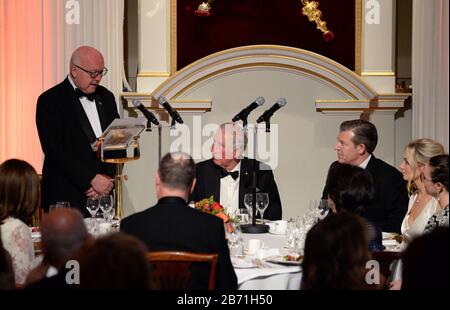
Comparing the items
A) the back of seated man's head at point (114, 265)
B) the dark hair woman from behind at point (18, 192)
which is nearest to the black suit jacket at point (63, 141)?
the dark hair woman from behind at point (18, 192)

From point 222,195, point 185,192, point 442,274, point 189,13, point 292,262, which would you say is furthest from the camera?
point 189,13

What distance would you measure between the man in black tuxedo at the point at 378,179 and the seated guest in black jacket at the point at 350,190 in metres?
1.28

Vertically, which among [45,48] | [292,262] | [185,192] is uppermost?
[45,48]

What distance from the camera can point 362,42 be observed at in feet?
24.6

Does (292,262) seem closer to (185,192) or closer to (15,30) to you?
(185,192)

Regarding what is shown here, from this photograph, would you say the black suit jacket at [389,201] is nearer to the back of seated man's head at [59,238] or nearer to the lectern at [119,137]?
the lectern at [119,137]

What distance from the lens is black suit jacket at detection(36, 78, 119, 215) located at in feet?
18.7

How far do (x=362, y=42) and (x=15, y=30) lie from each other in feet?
10.0

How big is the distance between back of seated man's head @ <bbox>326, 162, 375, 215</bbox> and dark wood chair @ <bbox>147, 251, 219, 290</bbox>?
87 centimetres

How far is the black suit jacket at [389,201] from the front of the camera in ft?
17.3

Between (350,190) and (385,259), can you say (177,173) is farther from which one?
(385,259)

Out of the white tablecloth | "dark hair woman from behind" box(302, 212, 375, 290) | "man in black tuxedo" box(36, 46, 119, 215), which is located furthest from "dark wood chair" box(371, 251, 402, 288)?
"man in black tuxedo" box(36, 46, 119, 215)
